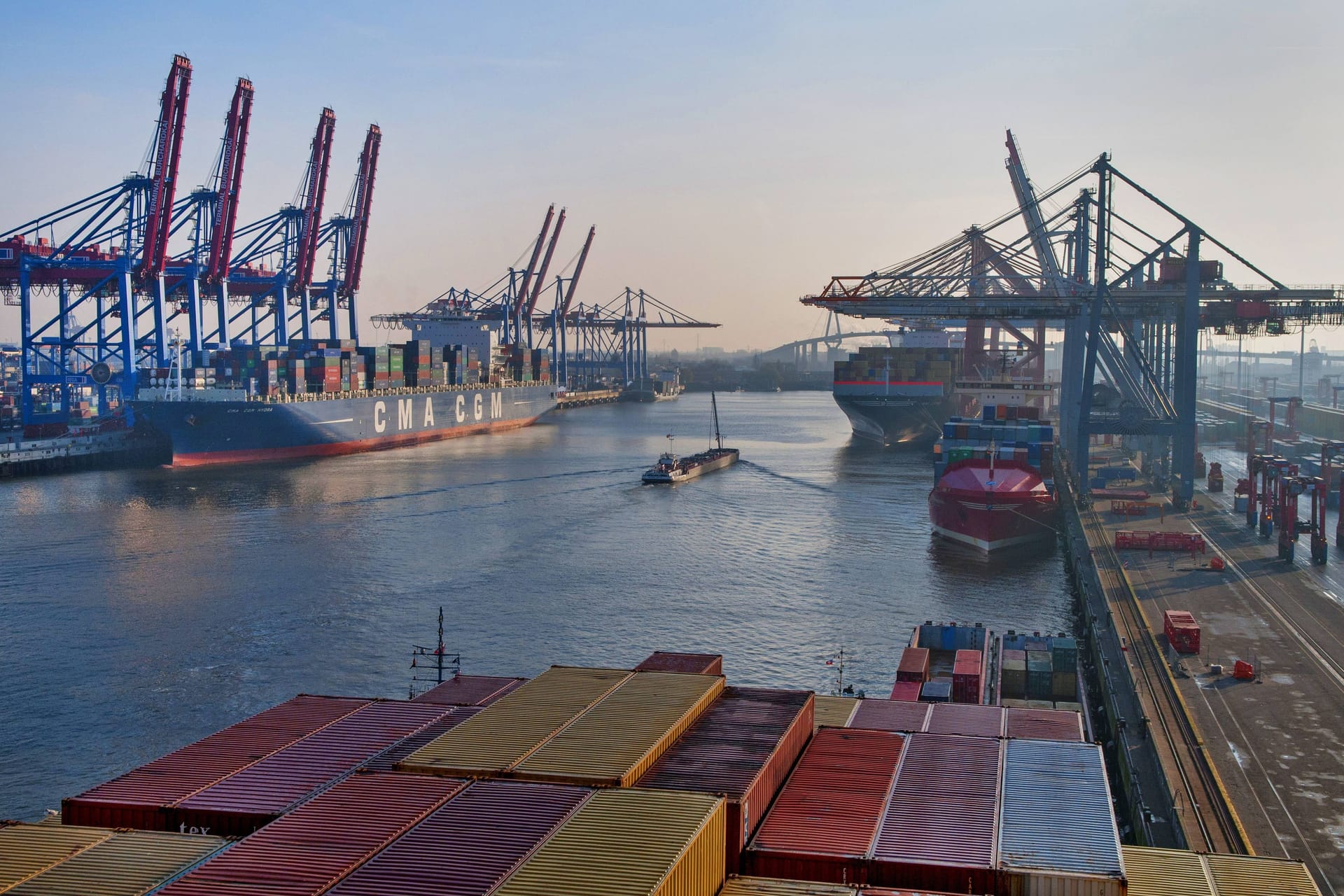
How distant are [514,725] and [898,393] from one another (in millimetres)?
62330

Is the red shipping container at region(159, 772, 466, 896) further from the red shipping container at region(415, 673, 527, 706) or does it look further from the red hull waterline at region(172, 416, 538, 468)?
the red hull waterline at region(172, 416, 538, 468)

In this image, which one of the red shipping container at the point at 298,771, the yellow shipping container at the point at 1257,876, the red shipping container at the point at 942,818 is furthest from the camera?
the red shipping container at the point at 298,771

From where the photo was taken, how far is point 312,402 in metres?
62.0

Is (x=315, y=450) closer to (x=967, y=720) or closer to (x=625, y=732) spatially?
(x=967, y=720)

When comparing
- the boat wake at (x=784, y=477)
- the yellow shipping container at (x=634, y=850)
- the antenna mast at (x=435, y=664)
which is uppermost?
the yellow shipping container at (x=634, y=850)

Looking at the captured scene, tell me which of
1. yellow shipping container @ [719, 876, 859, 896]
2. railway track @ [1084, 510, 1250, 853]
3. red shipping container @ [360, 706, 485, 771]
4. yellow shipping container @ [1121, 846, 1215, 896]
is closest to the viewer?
yellow shipping container @ [719, 876, 859, 896]

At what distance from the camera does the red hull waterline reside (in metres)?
56.5

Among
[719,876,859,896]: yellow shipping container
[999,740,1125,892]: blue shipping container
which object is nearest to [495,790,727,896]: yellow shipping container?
[719,876,859,896]: yellow shipping container

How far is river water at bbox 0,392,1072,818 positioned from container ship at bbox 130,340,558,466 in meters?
3.42

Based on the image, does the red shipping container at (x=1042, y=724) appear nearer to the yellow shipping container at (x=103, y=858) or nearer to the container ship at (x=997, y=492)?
the yellow shipping container at (x=103, y=858)

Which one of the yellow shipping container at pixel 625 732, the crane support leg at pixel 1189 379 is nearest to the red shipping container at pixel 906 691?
the yellow shipping container at pixel 625 732

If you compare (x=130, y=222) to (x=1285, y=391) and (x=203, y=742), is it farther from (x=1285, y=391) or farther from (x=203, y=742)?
(x=1285, y=391)

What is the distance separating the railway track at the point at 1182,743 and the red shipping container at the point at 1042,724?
4.88 ft

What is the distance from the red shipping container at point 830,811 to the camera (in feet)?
34.8
